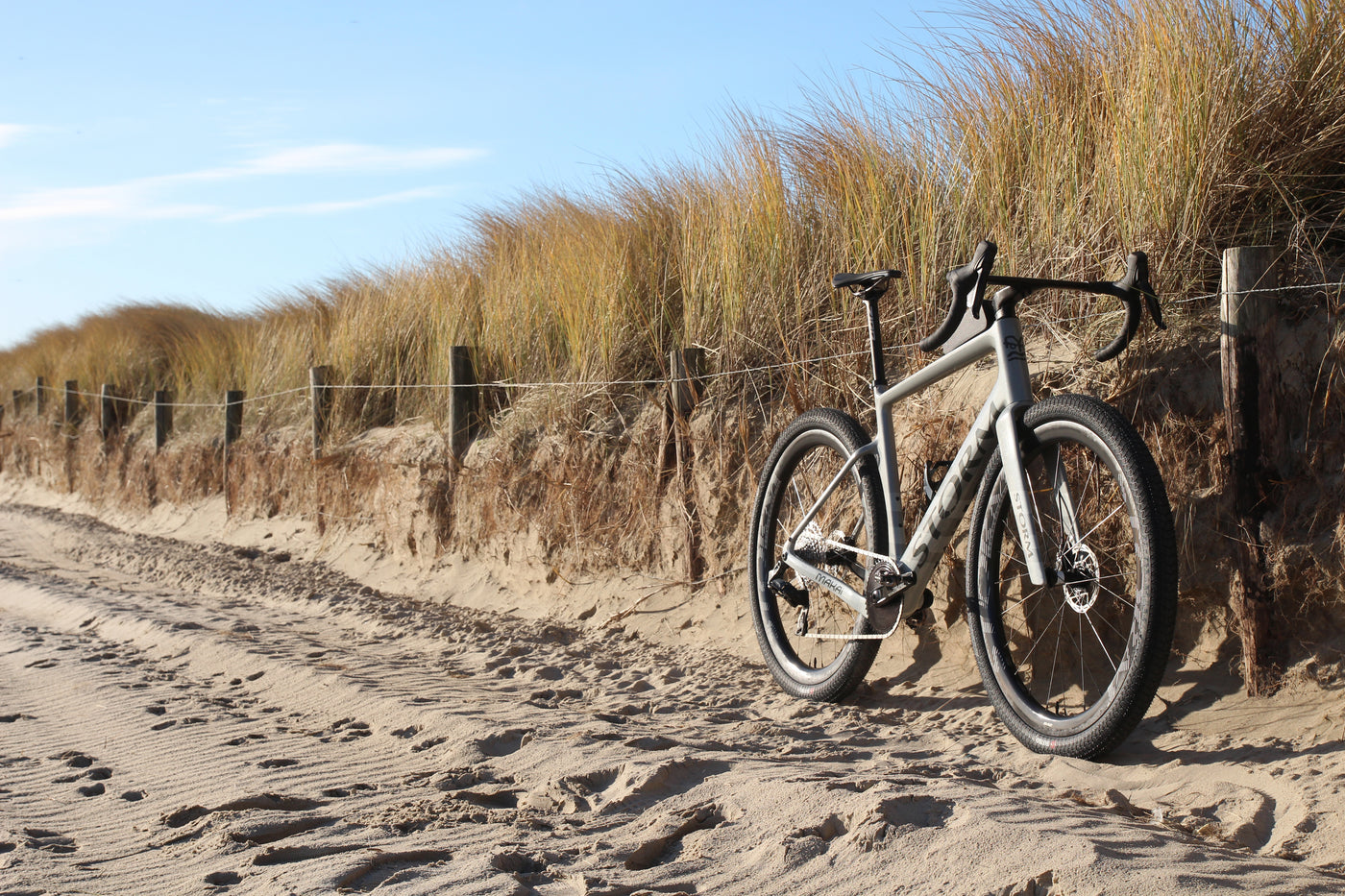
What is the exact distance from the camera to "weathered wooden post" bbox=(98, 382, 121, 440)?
13602mm

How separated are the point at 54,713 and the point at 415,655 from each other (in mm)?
1525

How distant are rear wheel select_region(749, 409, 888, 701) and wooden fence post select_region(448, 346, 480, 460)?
325 cm

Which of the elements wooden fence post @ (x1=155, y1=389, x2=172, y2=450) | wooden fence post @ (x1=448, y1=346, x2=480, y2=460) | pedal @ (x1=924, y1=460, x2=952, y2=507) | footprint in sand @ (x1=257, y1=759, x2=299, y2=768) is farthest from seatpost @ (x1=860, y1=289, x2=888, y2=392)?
wooden fence post @ (x1=155, y1=389, x2=172, y2=450)

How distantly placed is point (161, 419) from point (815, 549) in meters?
10.6

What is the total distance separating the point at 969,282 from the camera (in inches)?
124

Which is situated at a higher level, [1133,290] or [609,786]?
[1133,290]

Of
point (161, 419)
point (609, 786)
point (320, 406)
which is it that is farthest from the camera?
point (161, 419)

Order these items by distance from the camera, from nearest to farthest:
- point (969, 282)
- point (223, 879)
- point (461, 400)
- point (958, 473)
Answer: point (223, 879) < point (969, 282) < point (958, 473) < point (461, 400)

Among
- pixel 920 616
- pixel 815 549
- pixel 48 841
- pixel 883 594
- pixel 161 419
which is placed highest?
pixel 161 419

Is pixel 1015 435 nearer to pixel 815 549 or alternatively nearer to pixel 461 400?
pixel 815 549

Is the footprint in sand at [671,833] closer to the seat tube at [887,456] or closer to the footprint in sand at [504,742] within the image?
the footprint in sand at [504,742]

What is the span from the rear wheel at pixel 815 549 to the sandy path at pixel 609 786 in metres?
0.18

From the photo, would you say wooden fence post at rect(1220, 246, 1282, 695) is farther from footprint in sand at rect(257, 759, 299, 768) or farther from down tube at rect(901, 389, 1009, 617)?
footprint in sand at rect(257, 759, 299, 768)

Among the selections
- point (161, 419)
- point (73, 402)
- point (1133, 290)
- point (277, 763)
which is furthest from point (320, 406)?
point (73, 402)
